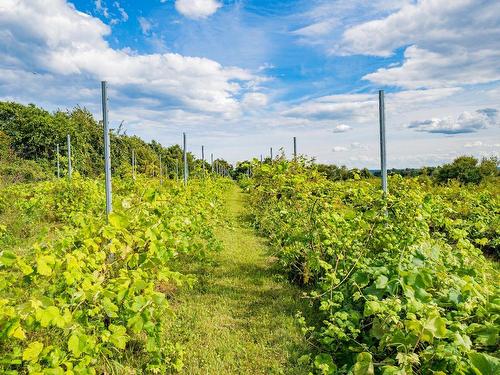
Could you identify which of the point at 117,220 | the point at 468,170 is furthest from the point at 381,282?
the point at 468,170

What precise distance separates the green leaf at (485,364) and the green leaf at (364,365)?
1.86 feet

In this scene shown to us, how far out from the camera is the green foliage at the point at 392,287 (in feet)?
7.28

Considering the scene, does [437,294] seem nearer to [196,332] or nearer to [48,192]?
[196,332]

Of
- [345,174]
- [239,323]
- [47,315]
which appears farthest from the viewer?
[345,174]

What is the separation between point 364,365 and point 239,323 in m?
1.90

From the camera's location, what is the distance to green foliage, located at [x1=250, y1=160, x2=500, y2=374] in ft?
7.28

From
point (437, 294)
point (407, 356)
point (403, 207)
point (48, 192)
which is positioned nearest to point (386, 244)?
point (403, 207)

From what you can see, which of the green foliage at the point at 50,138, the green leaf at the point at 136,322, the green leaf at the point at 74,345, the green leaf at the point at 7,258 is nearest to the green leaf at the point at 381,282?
the green leaf at the point at 136,322

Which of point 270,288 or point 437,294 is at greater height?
point 437,294

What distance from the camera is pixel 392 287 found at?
278 centimetres

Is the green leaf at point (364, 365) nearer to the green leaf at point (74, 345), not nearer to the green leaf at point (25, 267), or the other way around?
the green leaf at point (74, 345)

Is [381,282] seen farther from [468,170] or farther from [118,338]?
[468,170]

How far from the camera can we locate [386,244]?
3760 mm

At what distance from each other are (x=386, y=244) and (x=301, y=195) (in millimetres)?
1178
